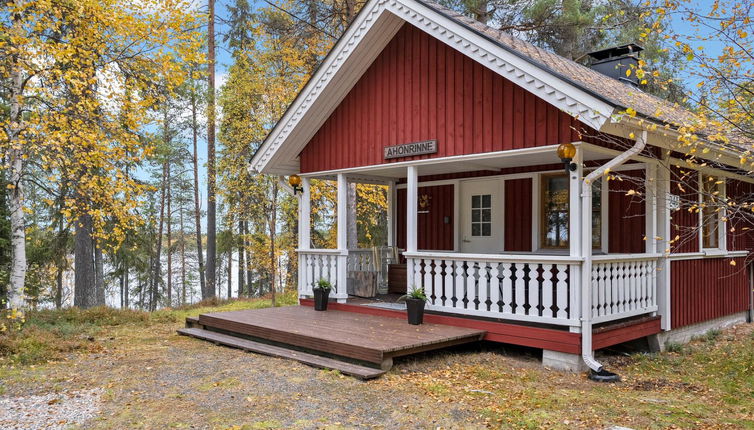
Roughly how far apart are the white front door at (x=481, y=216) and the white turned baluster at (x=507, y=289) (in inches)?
94.7

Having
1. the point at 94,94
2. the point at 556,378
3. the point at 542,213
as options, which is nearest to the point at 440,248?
the point at 542,213

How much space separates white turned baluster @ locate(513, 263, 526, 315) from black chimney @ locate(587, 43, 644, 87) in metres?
6.13

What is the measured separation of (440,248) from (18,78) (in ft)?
24.1

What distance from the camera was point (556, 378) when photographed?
6125 mm

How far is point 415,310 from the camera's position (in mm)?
7484

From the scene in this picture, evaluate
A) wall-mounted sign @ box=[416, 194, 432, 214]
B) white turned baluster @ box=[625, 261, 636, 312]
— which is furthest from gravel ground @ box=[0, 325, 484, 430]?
wall-mounted sign @ box=[416, 194, 432, 214]

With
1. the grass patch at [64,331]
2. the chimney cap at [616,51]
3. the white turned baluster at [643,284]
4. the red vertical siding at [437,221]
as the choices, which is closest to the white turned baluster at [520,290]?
the white turned baluster at [643,284]

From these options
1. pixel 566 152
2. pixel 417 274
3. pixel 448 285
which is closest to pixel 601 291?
pixel 566 152

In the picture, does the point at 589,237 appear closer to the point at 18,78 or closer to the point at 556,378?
the point at 556,378

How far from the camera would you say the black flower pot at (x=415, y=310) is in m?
7.48

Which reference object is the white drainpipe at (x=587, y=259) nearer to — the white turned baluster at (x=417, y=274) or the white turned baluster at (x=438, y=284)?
the white turned baluster at (x=438, y=284)

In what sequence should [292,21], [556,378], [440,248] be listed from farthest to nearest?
[292,21] < [440,248] < [556,378]

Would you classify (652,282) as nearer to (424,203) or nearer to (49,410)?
(424,203)

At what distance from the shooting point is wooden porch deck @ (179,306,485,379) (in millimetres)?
6160
